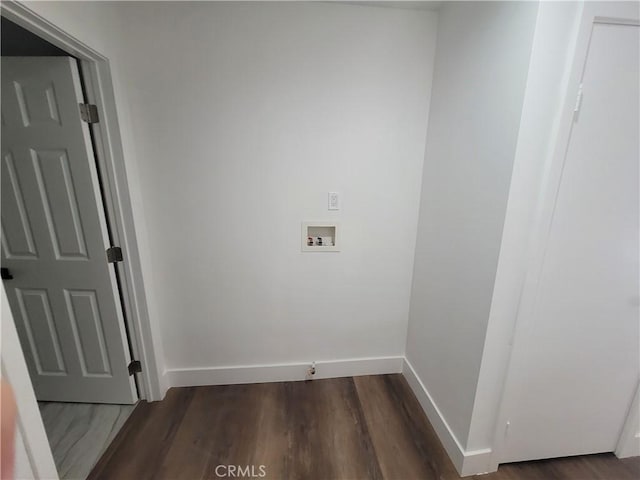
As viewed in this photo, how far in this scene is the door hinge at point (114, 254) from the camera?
1.57 m

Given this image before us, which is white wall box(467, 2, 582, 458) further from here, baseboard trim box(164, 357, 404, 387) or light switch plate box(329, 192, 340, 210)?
light switch plate box(329, 192, 340, 210)

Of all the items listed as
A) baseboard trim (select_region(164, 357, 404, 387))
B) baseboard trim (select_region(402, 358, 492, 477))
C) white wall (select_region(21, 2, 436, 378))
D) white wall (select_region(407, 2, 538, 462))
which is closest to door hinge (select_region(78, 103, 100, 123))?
white wall (select_region(21, 2, 436, 378))

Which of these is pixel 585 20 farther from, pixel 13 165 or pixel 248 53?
pixel 13 165

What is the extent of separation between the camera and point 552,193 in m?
1.09

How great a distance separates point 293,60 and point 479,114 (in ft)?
3.47

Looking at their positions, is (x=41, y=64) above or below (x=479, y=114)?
above

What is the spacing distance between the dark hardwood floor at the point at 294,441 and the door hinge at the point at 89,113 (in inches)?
71.0

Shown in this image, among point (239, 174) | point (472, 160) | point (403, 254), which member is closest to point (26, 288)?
point (239, 174)

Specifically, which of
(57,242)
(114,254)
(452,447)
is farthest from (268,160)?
(452,447)

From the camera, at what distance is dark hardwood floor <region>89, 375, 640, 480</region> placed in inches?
55.4

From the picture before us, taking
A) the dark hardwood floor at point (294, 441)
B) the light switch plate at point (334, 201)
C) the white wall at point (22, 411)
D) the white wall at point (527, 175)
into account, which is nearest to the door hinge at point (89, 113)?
the white wall at point (22, 411)

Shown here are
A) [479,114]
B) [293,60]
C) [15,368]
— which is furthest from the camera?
[293,60]

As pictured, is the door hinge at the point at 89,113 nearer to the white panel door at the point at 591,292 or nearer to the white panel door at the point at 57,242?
the white panel door at the point at 57,242

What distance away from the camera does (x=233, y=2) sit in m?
1.45
